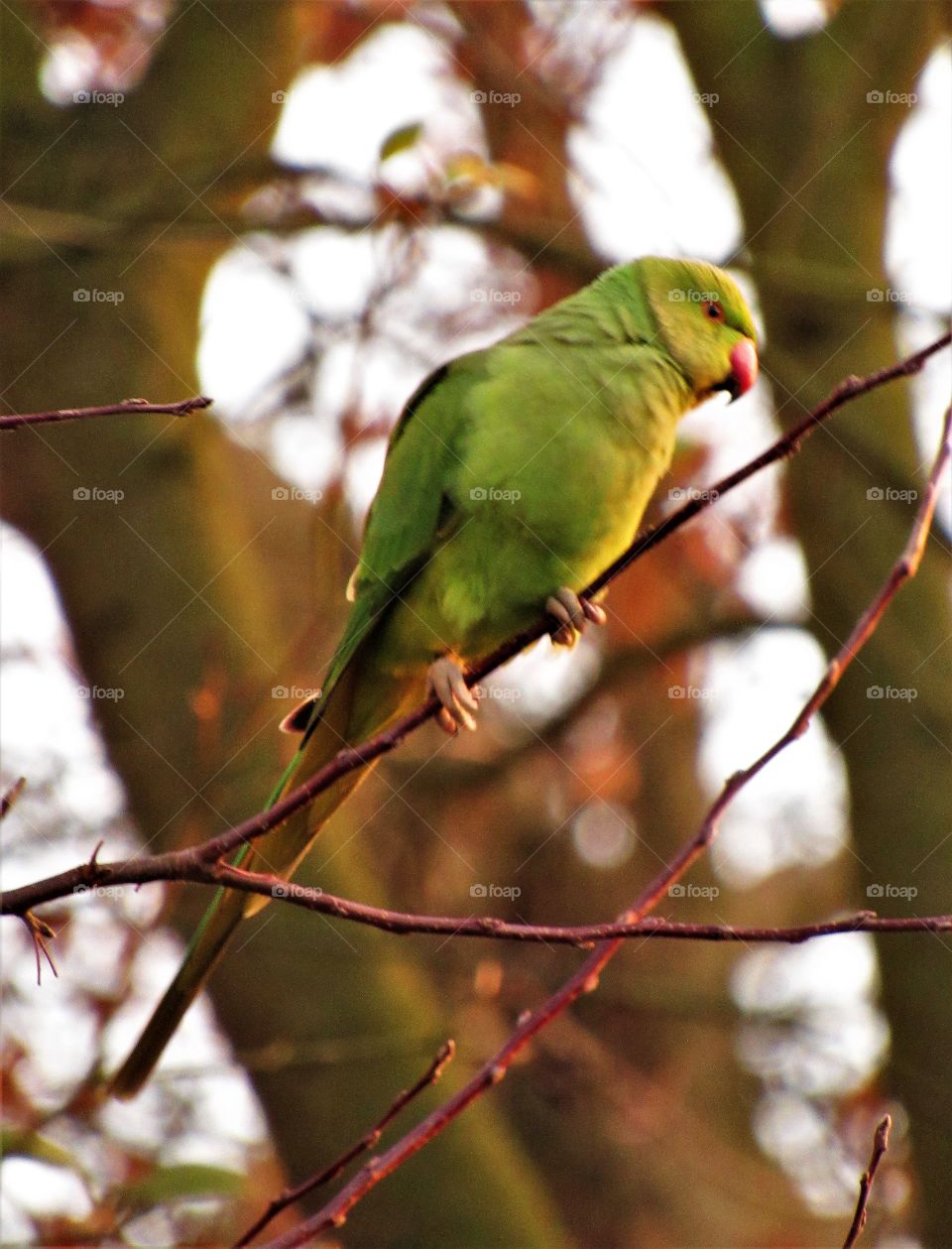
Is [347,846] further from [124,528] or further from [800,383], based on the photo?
[800,383]

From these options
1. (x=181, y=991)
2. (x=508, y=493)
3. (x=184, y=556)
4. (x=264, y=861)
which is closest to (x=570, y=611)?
(x=508, y=493)

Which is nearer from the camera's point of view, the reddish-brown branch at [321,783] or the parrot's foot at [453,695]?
the reddish-brown branch at [321,783]

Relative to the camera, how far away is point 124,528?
5008 millimetres

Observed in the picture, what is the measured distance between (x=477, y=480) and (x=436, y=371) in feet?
1.65

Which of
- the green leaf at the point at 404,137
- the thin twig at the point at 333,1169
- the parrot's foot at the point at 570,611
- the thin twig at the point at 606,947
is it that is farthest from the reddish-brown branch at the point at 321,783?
the green leaf at the point at 404,137

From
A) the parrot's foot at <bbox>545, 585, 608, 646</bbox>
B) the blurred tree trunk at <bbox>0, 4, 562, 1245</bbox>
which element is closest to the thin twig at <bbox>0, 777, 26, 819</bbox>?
the parrot's foot at <bbox>545, 585, 608, 646</bbox>

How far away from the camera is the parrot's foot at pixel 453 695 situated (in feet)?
10.0

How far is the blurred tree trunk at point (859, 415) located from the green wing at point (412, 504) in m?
1.69

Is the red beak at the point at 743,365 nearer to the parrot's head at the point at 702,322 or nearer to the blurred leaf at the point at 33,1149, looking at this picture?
the parrot's head at the point at 702,322

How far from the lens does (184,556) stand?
501 cm

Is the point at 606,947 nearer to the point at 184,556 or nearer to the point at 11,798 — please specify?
the point at 11,798

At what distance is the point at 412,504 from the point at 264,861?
1.06 metres

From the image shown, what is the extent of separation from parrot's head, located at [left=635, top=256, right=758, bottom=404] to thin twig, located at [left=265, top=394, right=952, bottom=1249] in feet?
5.89

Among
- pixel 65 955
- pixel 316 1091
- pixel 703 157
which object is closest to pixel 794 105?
pixel 703 157
